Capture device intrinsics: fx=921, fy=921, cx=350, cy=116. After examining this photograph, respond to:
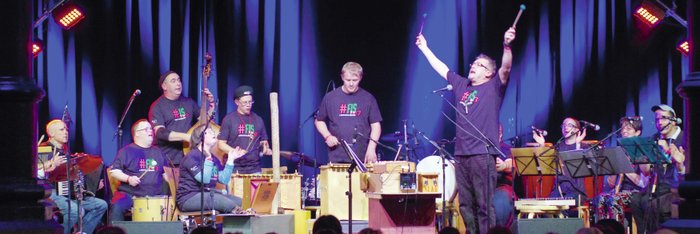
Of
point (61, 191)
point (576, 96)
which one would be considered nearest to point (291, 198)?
point (61, 191)

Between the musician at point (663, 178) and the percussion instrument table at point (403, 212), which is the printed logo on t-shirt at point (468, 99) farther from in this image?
the musician at point (663, 178)

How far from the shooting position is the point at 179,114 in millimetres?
11469

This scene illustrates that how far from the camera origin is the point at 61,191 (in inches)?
417

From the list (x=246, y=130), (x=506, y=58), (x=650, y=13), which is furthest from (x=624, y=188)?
(x=246, y=130)

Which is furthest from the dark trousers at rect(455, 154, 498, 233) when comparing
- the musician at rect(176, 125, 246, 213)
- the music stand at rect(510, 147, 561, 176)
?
the musician at rect(176, 125, 246, 213)

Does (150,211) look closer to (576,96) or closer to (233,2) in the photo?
(233,2)

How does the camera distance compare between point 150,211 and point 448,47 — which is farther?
point 448,47

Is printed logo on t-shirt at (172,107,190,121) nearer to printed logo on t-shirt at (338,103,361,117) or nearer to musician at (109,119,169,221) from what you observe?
musician at (109,119,169,221)

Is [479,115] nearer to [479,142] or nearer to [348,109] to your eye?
[479,142]

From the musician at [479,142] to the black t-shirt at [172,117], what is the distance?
3.99 m

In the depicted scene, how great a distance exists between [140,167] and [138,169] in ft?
0.11

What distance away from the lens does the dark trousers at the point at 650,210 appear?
9.37 metres

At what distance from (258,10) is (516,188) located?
14.7 ft

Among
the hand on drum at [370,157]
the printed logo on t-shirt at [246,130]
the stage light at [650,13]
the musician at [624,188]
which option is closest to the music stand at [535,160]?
the musician at [624,188]
